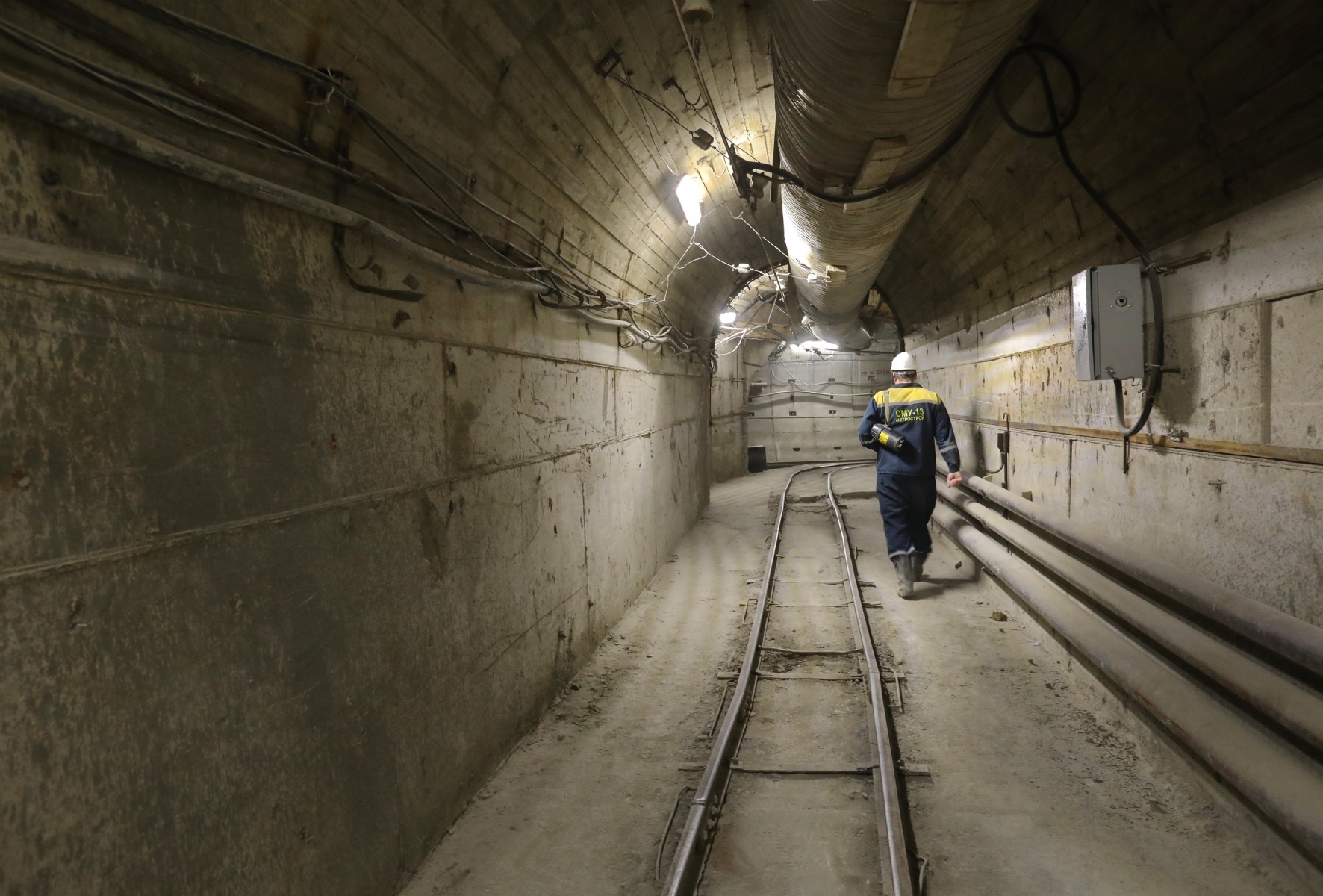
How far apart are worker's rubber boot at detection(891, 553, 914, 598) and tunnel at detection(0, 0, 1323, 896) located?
17.0 inches

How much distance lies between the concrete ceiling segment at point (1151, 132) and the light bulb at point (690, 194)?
207 centimetres

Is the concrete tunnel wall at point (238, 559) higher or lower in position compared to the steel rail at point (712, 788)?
higher

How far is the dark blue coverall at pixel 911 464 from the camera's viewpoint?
6.41 m

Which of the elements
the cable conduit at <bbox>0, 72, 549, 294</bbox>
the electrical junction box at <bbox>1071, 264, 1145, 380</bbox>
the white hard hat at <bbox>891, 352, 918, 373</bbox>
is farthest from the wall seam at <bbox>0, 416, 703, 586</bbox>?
the white hard hat at <bbox>891, 352, 918, 373</bbox>

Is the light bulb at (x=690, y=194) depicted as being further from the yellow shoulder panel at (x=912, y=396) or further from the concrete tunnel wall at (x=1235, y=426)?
the concrete tunnel wall at (x=1235, y=426)

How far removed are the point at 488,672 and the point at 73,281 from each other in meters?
2.54

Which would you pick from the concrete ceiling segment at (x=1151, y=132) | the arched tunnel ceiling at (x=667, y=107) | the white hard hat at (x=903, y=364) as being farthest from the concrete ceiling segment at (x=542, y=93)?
the white hard hat at (x=903, y=364)

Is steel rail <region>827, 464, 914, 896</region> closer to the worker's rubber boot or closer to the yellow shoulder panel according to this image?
the worker's rubber boot

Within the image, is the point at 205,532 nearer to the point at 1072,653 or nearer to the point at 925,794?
the point at 925,794

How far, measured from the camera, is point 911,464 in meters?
6.39

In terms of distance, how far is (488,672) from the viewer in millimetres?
3570

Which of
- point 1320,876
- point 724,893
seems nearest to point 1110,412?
point 1320,876

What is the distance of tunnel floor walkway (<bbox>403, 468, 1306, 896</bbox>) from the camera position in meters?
2.79

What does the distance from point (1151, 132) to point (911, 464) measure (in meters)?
3.41
